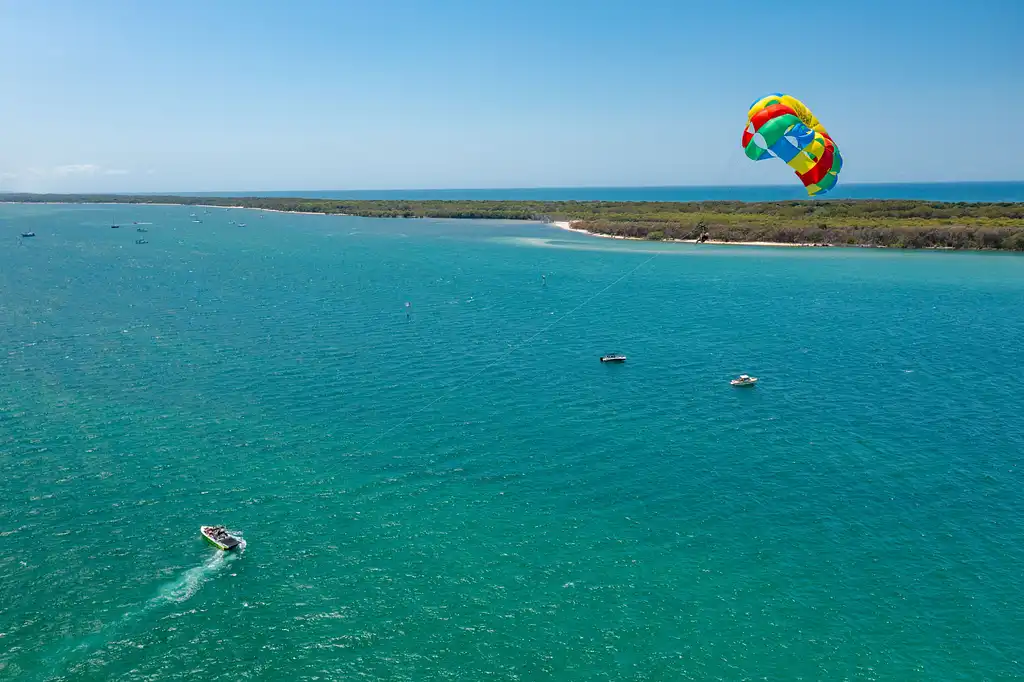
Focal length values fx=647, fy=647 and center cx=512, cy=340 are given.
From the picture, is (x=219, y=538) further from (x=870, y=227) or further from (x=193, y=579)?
(x=870, y=227)

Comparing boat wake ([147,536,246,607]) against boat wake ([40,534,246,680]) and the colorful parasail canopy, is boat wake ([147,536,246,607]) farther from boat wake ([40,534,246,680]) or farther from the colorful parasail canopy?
the colorful parasail canopy

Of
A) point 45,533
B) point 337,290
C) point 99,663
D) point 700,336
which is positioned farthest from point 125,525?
point 337,290

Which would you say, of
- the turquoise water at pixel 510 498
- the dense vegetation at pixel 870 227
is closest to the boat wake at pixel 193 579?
the turquoise water at pixel 510 498

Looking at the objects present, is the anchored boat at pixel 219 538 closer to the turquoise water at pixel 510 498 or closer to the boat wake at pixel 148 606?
the boat wake at pixel 148 606

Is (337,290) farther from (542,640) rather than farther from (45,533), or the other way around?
(542,640)

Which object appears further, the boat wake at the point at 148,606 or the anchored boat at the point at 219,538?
the anchored boat at the point at 219,538
